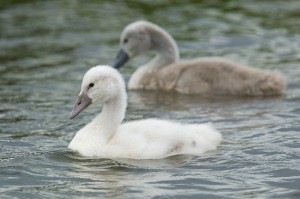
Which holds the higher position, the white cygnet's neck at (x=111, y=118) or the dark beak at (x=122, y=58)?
the white cygnet's neck at (x=111, y=118)

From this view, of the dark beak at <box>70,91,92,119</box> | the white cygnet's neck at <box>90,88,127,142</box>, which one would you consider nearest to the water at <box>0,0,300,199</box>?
the white cygnet's neck at <box>90,88,127,142</box>

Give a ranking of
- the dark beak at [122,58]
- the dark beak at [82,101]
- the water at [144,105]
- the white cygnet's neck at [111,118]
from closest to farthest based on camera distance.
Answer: the water at [144,105], the white cygnet's neck at [111,118], the dark beak at [82,101], the dark beak at [122,58]

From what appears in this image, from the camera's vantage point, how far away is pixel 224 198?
841cm

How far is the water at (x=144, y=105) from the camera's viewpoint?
891 centimetres

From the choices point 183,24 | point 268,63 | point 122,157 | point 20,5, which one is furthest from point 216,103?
point 20,5

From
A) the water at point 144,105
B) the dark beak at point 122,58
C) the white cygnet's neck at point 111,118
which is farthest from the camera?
the dark beak at point 122,58

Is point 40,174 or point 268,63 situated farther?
point 268,63

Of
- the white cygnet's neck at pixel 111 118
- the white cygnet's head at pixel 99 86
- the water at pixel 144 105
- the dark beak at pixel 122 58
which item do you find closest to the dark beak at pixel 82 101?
the white cygnet's head at pixel 99 86

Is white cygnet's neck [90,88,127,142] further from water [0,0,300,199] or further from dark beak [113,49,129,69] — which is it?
dark beak [113,49,129,69]

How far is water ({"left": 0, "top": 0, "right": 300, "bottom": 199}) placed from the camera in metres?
8.91

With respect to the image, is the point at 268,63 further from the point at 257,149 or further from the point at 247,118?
the point at 257,149

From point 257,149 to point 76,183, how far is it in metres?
2.10

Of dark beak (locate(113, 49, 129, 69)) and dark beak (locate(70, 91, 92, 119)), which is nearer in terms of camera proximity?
dark beak (locate(70, 91, 92, 119))

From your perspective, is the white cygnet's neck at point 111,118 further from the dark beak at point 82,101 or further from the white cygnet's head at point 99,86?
the dark beak at point 82,101
